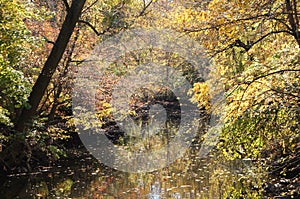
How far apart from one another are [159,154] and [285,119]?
29.5 ft

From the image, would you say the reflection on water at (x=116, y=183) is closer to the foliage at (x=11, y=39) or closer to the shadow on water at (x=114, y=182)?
the shadow on water at (x=114, y=182)

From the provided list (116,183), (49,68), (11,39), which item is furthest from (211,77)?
(11,39)

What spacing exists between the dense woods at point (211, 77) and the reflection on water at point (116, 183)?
0.94 ft

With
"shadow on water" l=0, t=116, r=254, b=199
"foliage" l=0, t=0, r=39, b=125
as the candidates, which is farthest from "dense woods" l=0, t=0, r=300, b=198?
"shadow on water" l=0, t=116, r=254, b=199

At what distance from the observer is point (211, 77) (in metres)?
8.34

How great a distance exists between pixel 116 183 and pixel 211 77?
10.6ft

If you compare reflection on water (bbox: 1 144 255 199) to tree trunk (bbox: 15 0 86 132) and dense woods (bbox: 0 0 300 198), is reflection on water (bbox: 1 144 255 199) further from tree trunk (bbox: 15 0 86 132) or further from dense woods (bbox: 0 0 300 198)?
tree trunk (bbox: 15 0 86 132)

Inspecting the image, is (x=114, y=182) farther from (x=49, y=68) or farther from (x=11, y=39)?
(x=11, y=39)

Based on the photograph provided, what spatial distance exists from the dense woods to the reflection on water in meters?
0.29

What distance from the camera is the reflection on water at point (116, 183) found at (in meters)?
8.34

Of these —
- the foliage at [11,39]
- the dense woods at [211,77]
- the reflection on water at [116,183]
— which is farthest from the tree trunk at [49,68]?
the foliage at [11,39]

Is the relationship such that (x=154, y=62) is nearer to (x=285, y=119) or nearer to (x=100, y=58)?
(x=100, y=58)

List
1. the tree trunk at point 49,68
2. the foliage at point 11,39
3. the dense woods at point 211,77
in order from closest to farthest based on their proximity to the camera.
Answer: the dense woods at point 211,77, the foliage at point 11,39, the tree trunk at point 49,68

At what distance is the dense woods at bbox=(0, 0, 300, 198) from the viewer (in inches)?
167
